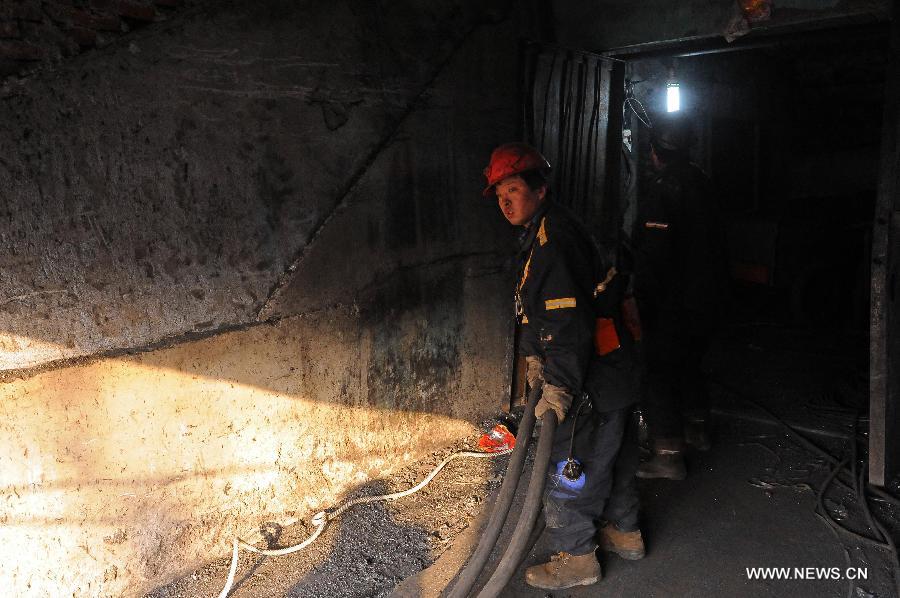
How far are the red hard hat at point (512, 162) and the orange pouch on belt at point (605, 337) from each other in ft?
2.43

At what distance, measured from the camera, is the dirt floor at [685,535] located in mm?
3205

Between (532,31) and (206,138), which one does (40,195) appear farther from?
(532,31)

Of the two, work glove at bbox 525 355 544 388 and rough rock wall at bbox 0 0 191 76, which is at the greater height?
rough rock wall at bbox 0 0 191 76

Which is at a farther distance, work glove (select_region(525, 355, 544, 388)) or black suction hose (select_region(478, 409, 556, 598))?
work glove (select_region(525, 355, 544, 388))

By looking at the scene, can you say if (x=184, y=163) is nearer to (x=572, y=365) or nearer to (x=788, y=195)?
(x=572, y=365)

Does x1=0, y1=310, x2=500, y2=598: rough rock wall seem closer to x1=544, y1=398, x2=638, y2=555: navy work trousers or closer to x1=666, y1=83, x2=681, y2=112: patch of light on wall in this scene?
x1=544, y1=398, x2=638, y2=555: navy work trousers

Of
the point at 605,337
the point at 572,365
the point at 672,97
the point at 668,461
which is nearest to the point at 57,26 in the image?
the point at 572,365

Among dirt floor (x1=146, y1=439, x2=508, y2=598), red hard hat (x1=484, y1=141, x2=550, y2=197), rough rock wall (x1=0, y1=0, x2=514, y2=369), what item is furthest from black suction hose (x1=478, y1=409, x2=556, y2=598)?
rough rock wall (x1=0, y1=0, x2=514, y2=369)

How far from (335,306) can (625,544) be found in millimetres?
2011

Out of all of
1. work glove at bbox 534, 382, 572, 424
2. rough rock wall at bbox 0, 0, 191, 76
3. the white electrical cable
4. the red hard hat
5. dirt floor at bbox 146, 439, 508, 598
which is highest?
A: rough rock wall at bbox 0, 0, 191, 76

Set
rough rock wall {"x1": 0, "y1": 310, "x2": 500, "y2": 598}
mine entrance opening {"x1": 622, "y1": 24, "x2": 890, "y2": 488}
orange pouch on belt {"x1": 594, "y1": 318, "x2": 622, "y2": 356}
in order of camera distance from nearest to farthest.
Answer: rough rock wall {"x1": 0, "y1": 310, "x2": 500, "y2": 598}
orange pouch on belt {"x1": 594, "y1": 318, "x2": 622, "y2": 356}
mine entrance opening {"x1": 622, "y1": 24, "x2": 890, "y2": 488}

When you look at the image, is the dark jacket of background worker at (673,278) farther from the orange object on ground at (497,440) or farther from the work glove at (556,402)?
the work glove at (556,402)

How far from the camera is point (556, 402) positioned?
9.22ft

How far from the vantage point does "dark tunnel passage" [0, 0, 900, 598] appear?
2.85 metres
